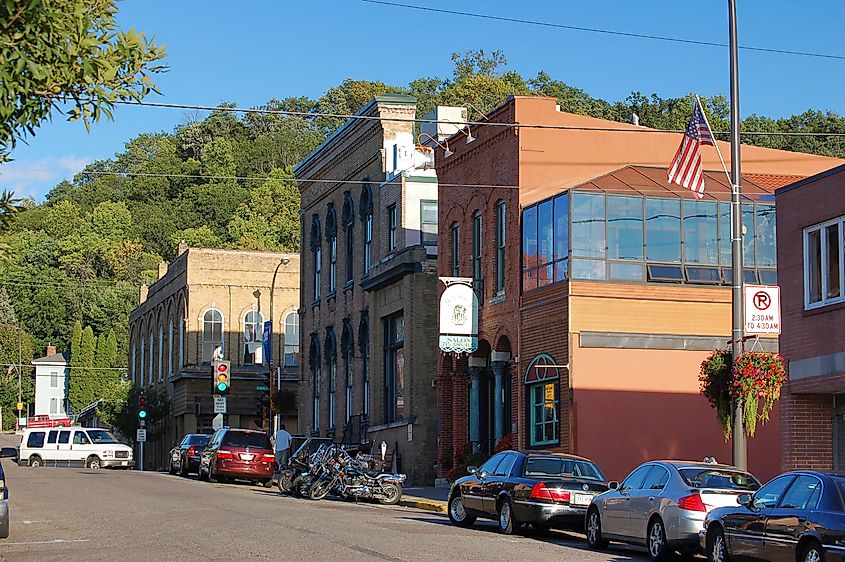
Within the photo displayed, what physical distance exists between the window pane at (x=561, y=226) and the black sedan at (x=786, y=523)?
15461 mm

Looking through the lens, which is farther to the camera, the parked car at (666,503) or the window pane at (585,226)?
the window pane at (585,226)

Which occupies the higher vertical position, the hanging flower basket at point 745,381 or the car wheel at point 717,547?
the hanging flower basket at point 745,381

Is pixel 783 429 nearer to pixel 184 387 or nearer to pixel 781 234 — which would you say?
pixel 781 234

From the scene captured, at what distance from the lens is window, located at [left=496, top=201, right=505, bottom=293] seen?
36562 millimetres

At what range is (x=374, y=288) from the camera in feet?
152

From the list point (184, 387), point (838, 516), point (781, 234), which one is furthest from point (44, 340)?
point (838, 516)

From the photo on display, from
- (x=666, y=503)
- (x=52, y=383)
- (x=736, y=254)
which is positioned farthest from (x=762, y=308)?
(x=52, y=383)

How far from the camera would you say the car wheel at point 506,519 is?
2331cm

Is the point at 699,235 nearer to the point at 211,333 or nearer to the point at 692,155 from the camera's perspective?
the point at 692,155

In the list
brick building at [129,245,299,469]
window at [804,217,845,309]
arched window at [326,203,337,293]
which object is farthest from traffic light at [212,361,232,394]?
brick building at [129,245,299,469]

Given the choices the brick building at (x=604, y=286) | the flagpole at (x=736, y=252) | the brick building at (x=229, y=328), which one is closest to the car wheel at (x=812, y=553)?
the flagpole at (x=736, y=252)

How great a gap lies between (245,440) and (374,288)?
7.45m

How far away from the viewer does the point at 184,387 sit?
7250 centimetres

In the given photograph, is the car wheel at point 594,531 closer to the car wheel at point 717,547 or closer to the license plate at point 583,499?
the license plate at point 583,499
